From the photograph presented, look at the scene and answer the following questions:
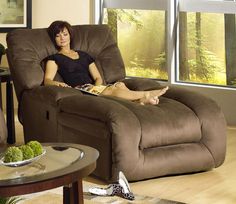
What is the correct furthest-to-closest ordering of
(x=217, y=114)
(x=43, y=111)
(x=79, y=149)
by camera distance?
(x=43, y=111) → (x=217, y=114) → (x=79, y=149)

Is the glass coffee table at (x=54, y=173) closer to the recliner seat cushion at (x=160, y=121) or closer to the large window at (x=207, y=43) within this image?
the recliner seat cushion at (x=160, y=121)

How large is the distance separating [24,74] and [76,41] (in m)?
0.63

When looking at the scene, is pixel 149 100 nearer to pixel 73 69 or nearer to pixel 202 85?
pixel 73 69

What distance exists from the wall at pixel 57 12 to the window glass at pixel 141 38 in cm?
26

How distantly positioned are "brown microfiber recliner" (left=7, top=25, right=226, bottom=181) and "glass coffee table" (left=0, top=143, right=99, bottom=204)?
0.81 metres

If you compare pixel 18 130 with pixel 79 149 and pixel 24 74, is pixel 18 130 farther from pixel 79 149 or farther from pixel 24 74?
pixel 79 149

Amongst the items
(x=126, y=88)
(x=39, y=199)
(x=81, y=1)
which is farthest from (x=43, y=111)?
(x=81, y=1)

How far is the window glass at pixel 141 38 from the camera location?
257 inches

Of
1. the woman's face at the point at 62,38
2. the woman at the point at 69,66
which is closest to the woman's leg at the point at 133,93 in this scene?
the woman at the point at 69,66

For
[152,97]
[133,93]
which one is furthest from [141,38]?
[152,97]

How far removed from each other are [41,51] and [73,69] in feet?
0.96

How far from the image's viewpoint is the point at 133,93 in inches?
182

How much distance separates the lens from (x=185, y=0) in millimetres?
6199

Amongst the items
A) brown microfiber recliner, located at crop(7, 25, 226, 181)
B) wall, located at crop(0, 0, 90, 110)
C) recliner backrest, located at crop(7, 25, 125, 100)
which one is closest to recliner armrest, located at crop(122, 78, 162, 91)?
brown microfiber recliner, located at crop(7, 25, 226, 181)
